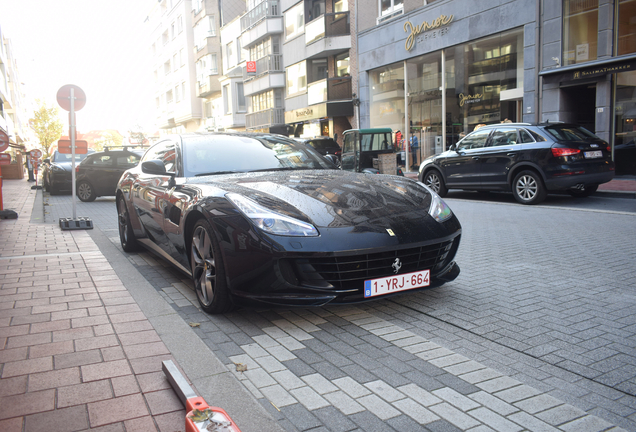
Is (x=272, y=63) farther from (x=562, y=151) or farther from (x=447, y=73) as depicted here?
(x=562, y=151)

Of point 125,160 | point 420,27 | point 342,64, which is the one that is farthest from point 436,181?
point 342,64

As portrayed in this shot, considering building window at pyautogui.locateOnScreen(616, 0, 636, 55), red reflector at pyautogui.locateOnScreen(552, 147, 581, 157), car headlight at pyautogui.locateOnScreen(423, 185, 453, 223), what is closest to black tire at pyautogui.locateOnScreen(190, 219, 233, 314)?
car headlight at pyautogui.locateOnScreen(423, 185, 453, 223)

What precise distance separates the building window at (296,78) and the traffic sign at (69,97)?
2411cm

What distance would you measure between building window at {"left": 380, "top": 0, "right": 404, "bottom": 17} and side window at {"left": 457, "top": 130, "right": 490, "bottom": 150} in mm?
12764

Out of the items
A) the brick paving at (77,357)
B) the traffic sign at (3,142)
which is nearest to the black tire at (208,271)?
the brick paving at (77,357)

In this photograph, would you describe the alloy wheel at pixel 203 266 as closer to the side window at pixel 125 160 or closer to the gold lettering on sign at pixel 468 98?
the side window at pixel 125 160

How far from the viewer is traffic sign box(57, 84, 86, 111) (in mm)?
9867

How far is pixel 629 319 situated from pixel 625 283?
1075 millimetres

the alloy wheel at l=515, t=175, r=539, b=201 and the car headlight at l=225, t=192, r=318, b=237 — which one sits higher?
the car headlight at l=225, t=192, r=318, b=237

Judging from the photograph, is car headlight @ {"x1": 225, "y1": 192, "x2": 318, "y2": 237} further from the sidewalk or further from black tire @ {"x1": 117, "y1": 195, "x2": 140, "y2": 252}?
black tire @ {"x1": 117, "y1": 195, "x2": 140, "y2": 252}

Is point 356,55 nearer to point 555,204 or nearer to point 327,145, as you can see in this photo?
point 327,145

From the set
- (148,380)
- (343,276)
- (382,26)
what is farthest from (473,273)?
(382,26)

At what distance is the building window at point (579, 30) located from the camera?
15.6 metres

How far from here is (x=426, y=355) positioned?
322 cm
